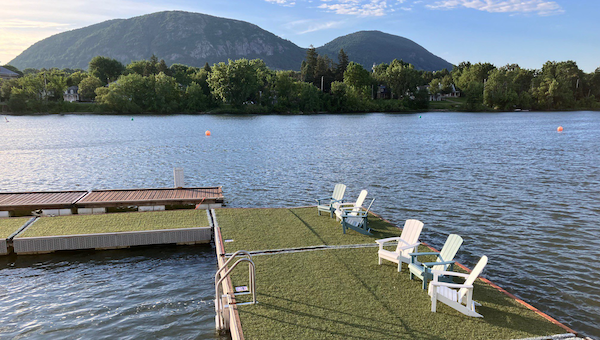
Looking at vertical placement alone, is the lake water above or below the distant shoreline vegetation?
below

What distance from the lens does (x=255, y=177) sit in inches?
1007

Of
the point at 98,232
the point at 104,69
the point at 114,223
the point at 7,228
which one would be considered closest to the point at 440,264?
the point at 98,232

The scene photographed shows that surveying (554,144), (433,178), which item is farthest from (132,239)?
(554,144)

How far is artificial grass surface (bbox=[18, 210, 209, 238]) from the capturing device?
12578 mm

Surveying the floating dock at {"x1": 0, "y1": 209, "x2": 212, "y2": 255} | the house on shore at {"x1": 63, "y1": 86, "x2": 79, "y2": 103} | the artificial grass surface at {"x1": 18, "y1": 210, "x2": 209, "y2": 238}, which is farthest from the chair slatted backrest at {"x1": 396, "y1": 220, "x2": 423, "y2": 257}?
the house on shore at {"x1": 63, "y1": 86, "x2": 79, "y2": 103}

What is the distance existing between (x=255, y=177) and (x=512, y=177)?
53.9ft

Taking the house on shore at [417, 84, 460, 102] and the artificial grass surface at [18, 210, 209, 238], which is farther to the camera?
the house on shore at [417, 84, 460, 102]

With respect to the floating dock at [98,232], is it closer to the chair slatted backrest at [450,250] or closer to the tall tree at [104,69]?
the chair slatted backrest at [450,250]

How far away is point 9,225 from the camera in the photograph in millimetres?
13203

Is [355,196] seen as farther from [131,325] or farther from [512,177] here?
[131,325]

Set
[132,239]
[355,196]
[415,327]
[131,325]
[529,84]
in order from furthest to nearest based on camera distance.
Answer: [529,84], [355,196], [132,239], [131,325], [415,327]

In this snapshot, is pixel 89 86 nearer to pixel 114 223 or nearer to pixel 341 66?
pixel 341 66

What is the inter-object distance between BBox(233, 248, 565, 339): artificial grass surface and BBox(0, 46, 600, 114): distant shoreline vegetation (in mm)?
99809

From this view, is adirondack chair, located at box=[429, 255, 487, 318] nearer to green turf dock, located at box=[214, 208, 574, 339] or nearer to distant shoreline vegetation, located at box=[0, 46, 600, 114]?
green turf dock, located at box=[214, 208, 574, 339]
